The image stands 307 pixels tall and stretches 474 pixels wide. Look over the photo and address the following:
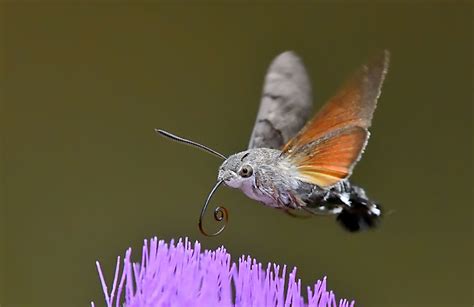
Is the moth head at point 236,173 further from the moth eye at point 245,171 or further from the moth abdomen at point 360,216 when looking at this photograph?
the moth abdomen at point 360,216

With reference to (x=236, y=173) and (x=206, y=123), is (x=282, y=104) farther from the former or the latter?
(x=206, y=123)

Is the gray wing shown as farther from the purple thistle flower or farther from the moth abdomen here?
the purple thistle flower

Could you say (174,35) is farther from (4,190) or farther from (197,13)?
(4,190)

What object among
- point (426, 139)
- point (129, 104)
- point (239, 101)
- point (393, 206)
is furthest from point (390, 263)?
point (129, 104)

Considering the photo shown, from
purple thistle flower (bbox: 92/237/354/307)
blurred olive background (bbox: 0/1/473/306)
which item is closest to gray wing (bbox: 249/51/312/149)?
purple thistle flower (bbox: 92/237/354/307)

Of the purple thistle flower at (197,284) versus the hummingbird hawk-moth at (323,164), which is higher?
the hummingbird hawk-moth at (323,164)

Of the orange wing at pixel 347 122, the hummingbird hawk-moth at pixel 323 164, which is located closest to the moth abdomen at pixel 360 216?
the hummingbird hawk-moth at pixel 323 164
